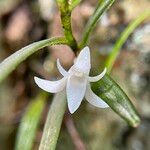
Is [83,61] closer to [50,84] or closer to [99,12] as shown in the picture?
[50,84]

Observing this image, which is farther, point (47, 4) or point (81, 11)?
point (47, 4)

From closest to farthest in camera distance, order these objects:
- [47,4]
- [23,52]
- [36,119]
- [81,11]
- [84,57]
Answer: [84,57] → [23,52] → [36,119] → [81,11] → [47,4]

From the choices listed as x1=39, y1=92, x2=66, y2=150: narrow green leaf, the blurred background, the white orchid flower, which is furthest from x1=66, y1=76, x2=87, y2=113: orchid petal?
the blurred background

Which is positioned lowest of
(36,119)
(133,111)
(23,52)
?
(36,119)

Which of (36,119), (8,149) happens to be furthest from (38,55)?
(36,119)

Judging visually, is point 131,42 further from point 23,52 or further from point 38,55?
point 23,52

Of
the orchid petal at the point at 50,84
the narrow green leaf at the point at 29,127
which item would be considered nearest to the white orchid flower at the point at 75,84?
the orchid petal at the point at 50,84

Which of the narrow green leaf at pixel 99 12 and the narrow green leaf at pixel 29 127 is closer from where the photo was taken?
the narrow green leaf at pixel 99 12

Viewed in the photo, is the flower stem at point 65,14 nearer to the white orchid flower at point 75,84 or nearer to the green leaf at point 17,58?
the green leaf at point 17,58
